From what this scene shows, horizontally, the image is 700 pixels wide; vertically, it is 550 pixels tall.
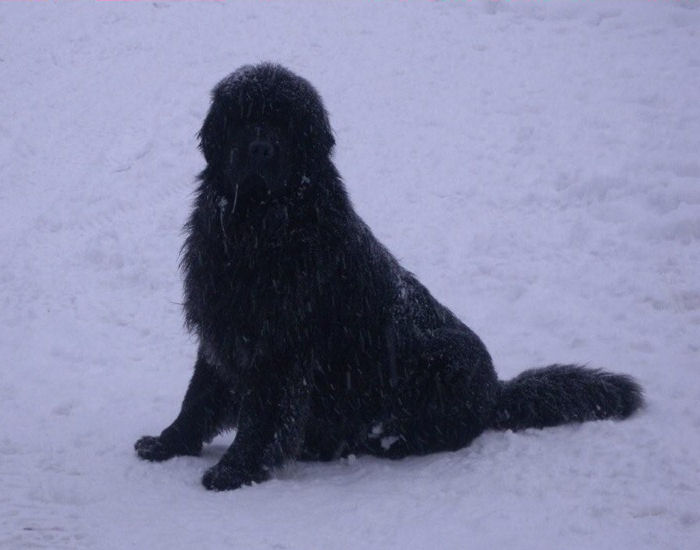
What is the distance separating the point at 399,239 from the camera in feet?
27.2

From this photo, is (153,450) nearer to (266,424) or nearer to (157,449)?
(157,449)

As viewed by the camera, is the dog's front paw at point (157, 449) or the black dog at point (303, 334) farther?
the dog's front paw at point (157, 449)

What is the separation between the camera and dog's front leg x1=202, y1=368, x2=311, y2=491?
4027 millimetres

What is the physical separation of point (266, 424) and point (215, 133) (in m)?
1.66

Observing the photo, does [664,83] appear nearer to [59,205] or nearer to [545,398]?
[545,398]

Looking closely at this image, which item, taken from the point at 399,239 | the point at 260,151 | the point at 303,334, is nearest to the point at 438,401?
the point at 303,334

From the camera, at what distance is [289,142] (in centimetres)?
410

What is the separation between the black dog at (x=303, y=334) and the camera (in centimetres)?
407

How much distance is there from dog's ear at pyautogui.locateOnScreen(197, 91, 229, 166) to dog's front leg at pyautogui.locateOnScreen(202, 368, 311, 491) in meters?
1.25

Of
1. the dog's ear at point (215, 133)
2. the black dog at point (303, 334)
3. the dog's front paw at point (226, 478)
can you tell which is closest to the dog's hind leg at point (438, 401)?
the black dog at point (303, 334)

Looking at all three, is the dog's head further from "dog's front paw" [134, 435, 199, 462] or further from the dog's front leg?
"dog's front paw" [134, 435, 199, 462]

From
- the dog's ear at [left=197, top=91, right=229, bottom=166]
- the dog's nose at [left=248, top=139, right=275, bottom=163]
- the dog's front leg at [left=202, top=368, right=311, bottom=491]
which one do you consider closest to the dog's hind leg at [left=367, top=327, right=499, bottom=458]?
the dog's front leg at [left=202, top=368, right=311, bottom=491]

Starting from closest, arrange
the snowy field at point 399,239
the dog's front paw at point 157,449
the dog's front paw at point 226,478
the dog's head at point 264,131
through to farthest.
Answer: the snowy field at point 399,239 < the dog's front paw at point 226,478 < the dog's head at point 264,131 < the dog's front paw at point 157,449

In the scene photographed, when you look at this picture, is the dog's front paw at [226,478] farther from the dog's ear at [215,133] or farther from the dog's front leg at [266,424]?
the dog's ear at [215,133]
